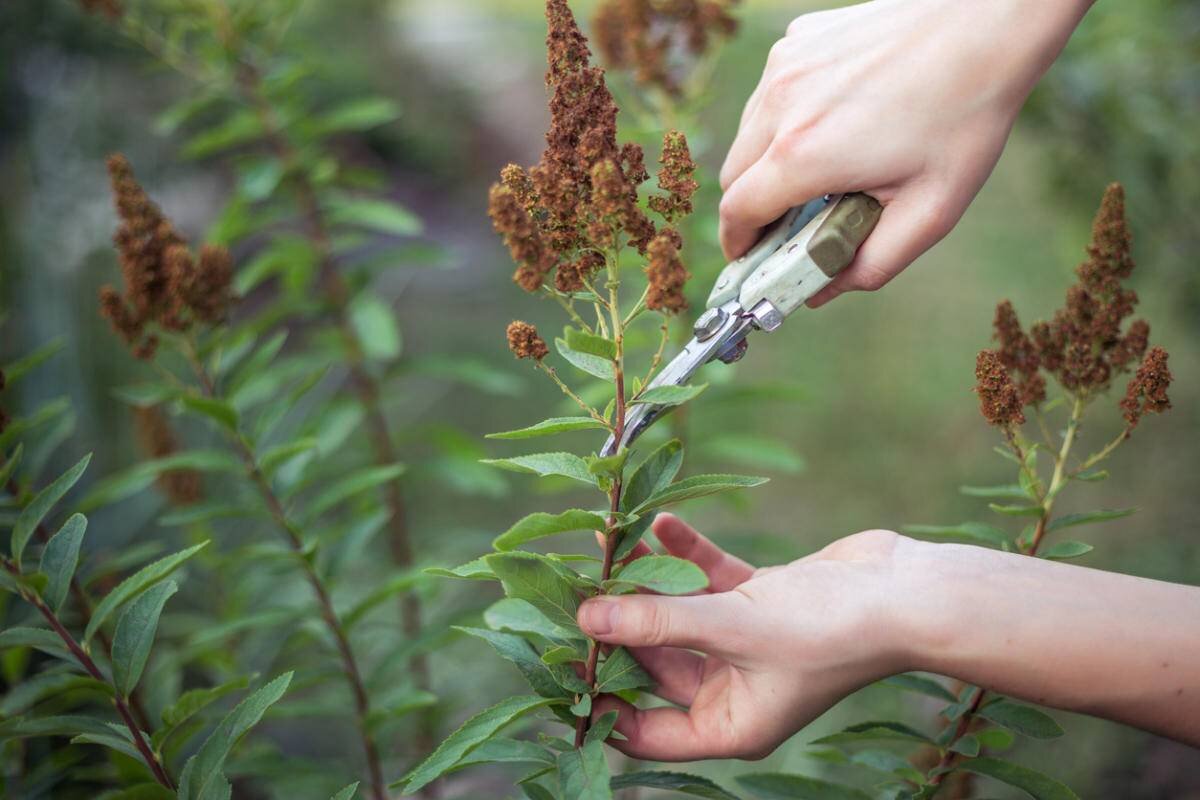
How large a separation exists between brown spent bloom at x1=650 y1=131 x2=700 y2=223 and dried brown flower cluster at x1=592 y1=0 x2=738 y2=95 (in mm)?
889

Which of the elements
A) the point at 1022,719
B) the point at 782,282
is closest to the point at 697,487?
the point at 782,282

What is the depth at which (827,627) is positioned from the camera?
0.91 meters

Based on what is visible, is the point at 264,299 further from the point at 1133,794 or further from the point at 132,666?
the point at 1133,794

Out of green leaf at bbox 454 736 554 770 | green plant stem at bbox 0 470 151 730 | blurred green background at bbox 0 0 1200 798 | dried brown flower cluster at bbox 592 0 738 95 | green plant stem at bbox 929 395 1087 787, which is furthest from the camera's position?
blurred green background at bbox 0 0 1200 798

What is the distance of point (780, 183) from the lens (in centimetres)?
100

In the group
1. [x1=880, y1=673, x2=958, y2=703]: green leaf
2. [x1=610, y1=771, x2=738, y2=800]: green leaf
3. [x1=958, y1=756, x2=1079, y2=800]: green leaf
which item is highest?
[x1=880, y1=673, x2=958, y2=703]: green leaf

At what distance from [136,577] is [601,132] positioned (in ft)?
2.38

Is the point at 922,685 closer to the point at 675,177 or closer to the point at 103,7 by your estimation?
the point at 675,177

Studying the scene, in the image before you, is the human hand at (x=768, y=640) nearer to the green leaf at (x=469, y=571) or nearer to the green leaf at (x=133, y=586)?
the green leaf at (x=469, y=571)

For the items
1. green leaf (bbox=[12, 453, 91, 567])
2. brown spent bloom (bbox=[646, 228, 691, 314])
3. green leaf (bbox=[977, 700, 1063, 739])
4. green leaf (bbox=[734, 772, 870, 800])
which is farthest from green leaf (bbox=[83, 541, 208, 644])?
green leaf (bbox=[977, 700, 1063, 739])

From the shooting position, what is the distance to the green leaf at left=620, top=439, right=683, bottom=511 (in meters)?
0.93

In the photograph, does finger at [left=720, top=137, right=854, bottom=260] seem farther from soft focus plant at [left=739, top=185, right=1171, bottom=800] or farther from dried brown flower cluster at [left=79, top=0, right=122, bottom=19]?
dried brown flower cluster at [left=79, top=0, right=122, bottom=19]

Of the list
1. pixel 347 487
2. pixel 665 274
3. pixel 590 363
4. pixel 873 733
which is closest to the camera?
pixel 665 274

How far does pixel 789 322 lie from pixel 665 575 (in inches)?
153
